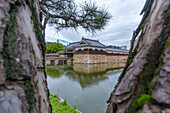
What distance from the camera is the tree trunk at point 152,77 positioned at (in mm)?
180

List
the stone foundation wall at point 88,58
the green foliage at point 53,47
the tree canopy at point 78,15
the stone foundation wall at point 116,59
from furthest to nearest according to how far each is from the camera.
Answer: the green foliage at point 53,47, the stone foundation wall at point 116,59, the stone foundation wall at point 88,58, the tree canopy at point 78,15

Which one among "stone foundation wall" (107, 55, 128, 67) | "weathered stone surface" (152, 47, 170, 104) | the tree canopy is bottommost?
"stone foundation wall" (107, 55, 128, 67)

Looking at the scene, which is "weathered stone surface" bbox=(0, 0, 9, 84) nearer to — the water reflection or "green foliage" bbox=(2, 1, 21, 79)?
"green foliage" bbox=(2, 1, 21, 79)

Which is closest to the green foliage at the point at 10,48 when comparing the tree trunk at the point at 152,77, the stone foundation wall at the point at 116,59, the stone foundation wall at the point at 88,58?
→ the tree trunk at the point at 152,77

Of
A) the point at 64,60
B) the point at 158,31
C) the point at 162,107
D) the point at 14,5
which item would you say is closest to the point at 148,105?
the point at 162,107

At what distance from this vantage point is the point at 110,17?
0.99 metres

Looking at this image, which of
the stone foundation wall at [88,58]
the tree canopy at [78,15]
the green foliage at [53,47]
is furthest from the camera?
the green foliage at [53,47]

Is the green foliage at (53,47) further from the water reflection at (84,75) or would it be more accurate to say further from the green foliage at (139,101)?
the green foliage at (139,101)

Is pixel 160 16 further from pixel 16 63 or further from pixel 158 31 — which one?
pixel 16 63

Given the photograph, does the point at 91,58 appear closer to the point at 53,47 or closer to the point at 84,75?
the point at 84,75

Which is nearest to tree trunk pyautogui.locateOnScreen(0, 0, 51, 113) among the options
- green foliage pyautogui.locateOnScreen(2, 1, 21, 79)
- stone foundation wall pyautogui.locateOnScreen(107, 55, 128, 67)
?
green foliage pyautogui.locateOnScreen(2, 1, 21, 79)

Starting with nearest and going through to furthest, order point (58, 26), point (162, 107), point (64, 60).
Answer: point (162, 107) < point (58, 26) < point (64, 60)

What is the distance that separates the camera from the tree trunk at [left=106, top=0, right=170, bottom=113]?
0.18m

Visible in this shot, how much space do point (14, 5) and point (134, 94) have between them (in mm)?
417
